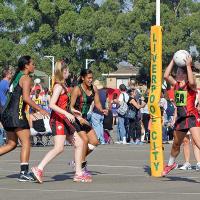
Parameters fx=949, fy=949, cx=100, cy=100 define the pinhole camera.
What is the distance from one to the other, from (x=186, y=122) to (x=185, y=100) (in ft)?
1.12

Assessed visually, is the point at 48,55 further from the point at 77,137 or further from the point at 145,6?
the point at 77,137

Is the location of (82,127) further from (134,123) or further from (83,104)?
→ (134,123)

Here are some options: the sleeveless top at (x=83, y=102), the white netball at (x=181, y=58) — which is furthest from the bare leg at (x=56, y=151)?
the white netball at (x=181, y=58)

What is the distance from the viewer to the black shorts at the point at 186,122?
48.1ft

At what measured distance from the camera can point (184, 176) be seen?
1591cm

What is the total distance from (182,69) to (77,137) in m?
1.95

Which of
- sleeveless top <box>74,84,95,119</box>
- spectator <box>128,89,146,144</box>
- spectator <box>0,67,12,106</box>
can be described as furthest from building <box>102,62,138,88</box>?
sleeveless top <box>74,84,95,119</box>

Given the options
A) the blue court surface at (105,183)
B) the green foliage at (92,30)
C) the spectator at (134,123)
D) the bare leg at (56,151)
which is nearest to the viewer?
the blue court surface at (105,183)

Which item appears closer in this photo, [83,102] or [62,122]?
[62,122]

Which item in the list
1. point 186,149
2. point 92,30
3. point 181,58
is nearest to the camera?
point 181,58

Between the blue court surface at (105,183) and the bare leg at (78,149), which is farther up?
the bare leg at (78,149)

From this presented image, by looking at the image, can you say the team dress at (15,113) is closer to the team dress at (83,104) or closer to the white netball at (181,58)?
the team dress at (83,104)

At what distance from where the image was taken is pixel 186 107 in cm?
1474

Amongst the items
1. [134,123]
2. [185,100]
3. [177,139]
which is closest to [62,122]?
[177,139]
